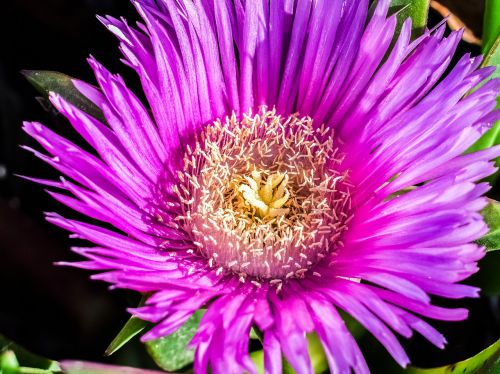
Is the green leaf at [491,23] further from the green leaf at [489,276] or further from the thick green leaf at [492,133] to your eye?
the green leaf at [489,276]

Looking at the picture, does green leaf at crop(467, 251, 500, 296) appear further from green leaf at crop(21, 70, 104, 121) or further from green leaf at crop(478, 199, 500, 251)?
green leaf at crop(21, 70, 104, 121)

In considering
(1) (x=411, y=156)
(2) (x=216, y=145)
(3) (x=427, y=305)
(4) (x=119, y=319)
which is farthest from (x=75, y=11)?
(3) (x=427, y=305)

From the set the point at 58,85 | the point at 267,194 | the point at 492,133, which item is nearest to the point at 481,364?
the point at 492,133

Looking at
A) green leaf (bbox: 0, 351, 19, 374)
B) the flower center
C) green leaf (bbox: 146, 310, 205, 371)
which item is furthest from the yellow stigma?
green leaf (bbox: 0, 351, 19, 374)

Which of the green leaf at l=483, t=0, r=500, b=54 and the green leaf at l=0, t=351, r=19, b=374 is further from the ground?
the green leaf at l=483, t=0, r=500, b=54

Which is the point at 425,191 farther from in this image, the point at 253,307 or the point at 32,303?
the point at 32,303

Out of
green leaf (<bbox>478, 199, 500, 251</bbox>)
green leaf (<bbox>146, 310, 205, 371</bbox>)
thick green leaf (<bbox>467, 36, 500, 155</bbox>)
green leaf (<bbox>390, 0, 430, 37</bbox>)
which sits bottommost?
green leaf (<bbox>146, 310, 205, 371</bbox>)
